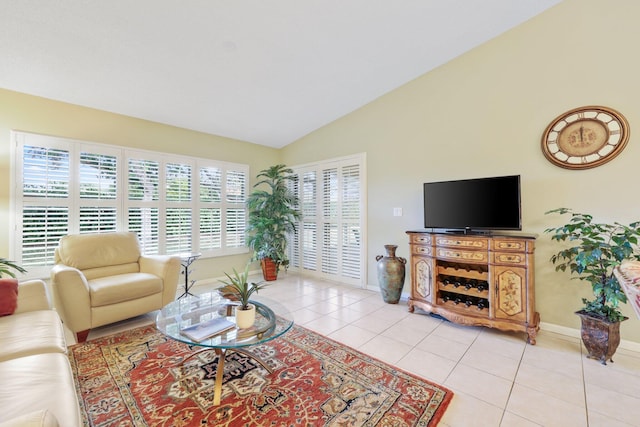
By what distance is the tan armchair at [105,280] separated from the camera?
2.35 m

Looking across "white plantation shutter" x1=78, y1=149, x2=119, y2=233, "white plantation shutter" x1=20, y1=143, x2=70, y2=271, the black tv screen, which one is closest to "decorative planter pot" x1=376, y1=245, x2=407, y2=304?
the black tv screen

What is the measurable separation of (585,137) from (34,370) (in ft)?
13.8

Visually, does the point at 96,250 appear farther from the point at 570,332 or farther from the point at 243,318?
the point at 570,332

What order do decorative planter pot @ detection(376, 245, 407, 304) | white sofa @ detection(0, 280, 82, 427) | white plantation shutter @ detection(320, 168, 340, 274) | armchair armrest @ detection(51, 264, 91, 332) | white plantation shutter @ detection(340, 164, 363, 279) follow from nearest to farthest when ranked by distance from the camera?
1. white sofa @ detection(0, 280, 82, 427)
2. armchair armrest @ detection(51, 264, 91, 332)
3. decorative planter pot @ detection(376, 245, 407, 304)
4. white plantation shutter @ detection(340, 164, 363, 279)
5. white plantation shutter @ detection(320, 168, 340, 274)

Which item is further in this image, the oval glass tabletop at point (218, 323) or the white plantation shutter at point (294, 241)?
the white plantation shutter at point (294, 241)

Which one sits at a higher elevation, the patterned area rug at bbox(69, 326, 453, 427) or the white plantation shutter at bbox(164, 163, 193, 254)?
the white plantation shutter at bbox(164, 163, 193, 254)

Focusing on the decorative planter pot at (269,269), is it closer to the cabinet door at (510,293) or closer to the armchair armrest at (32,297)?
the armchair armrest at (32,297)

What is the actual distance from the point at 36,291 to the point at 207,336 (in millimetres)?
1493

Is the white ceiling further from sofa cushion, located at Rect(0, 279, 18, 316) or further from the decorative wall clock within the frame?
sofa cushion, located at Rect(0, 279, 18, 316)

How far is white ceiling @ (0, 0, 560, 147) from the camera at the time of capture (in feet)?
7.28

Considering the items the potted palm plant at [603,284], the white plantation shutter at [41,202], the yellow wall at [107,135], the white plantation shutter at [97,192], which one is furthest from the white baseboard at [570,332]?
the white plantation shutter at [41,202]

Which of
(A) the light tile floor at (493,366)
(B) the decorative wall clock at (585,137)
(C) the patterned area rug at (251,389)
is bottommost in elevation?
(A) the light tile floor at (493,366)

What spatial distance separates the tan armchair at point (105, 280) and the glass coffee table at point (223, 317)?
0.74 meters

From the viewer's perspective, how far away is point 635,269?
3.28 ft
